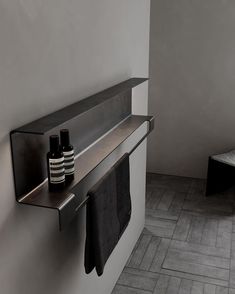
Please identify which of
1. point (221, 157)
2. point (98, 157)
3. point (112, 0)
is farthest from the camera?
point (221, 157)

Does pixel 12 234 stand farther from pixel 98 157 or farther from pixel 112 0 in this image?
pixel 112 0

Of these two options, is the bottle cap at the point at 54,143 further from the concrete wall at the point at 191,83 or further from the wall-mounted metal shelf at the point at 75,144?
the concrete wall at the point at 191,83

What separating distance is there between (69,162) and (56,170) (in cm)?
9

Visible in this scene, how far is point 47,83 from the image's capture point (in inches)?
48.1

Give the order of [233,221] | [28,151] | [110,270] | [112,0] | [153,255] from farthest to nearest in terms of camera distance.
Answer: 1. [233,221]
2. [153,255]
3. [110,270]
4. [112,0]
5. [28,151]

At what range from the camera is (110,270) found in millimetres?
2080

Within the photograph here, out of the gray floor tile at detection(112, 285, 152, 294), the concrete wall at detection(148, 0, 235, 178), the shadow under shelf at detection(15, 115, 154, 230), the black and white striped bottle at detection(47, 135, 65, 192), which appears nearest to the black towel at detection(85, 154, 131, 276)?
the shadow under shelf at detection(15, 115, 154, 230)

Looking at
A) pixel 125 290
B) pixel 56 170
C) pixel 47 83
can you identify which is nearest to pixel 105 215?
pixel 56 170

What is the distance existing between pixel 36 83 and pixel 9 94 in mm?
141

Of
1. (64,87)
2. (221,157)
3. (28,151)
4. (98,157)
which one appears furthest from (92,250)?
(221,157)

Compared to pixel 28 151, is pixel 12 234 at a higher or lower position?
lower

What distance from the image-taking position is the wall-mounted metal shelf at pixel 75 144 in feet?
3.66

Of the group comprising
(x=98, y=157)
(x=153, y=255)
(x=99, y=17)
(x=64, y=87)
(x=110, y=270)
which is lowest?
(x=153, y=255)

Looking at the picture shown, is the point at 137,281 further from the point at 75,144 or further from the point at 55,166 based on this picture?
the point at 55,166
